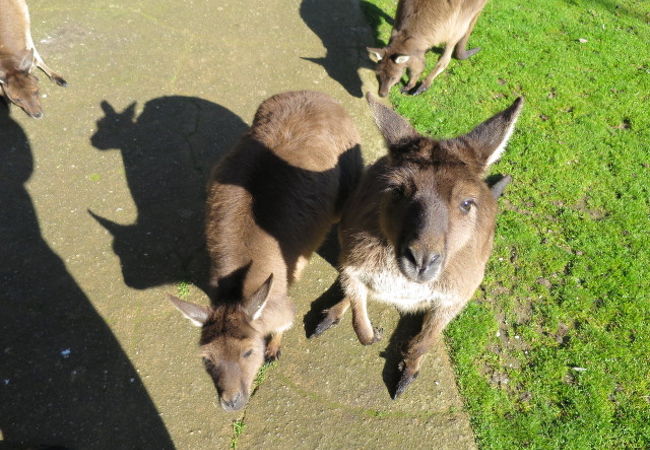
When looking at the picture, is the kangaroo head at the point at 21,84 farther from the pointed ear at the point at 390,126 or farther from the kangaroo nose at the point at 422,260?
the kangaroo nose at the point at 422,260

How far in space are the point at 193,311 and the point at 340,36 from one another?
5.75 meters

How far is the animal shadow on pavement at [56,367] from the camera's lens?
360 centimetres

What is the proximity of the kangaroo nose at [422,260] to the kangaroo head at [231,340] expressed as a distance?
104 cm

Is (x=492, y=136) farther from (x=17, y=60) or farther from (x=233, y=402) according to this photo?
(x=17, y=60)

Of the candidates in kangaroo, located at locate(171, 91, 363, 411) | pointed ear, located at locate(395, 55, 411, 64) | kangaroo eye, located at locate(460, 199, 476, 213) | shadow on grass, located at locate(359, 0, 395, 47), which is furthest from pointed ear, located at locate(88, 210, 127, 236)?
shadow on grass, located at locate(359, 0, 395, 47)

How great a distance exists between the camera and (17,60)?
5414 mm

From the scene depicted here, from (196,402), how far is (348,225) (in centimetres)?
209

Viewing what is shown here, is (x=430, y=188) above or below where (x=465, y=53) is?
above

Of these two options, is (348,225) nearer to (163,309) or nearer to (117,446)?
(163,309)

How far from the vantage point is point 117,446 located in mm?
3562

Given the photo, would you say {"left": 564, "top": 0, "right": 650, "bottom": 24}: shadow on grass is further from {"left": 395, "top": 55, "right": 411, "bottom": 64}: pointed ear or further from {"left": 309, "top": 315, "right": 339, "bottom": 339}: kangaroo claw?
{"left": 309, "top": 315, "right": 339, "bottom": 339}: kangaroo claw

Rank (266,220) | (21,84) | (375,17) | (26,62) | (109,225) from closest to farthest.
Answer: (266,220)
(109,225)
(21,84)
(26,62)
(375,17)

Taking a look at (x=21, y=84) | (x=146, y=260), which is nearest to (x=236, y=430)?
(x=146, y=260)

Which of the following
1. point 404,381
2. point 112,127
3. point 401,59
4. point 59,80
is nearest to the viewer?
point 404,381
